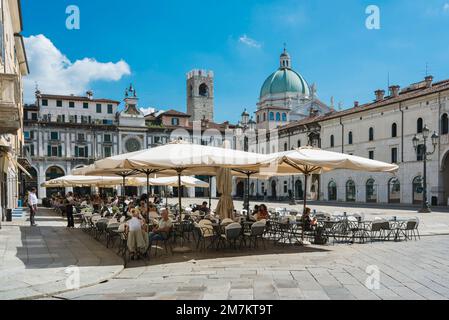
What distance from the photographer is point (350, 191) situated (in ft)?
149

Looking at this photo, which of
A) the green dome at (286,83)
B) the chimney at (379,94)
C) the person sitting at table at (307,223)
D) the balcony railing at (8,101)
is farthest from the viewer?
the green dome at (286,83)

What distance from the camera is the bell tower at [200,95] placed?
86169 millimetres

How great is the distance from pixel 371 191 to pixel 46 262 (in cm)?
3829

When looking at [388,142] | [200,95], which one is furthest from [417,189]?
[200,95]

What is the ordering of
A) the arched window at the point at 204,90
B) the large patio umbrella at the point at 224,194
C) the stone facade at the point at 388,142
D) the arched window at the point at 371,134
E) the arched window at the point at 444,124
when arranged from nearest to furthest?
the large patio umbrella at the point at 224,194
the arched window at the point at 444,124
the stone facade at the point at 388,142
the arched window at the point at 371,134
the arched window at the point at 204,90

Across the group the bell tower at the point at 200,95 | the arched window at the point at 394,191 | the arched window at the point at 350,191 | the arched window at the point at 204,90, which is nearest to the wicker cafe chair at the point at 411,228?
the arched window at the point at 394,191

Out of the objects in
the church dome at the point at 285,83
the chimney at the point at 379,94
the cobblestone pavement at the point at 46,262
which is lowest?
the cobblestone pavement at the point at 46,262

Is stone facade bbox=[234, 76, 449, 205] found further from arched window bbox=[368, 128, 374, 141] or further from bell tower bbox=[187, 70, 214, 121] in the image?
bell tower bbox=[187, 70, 214, 121]

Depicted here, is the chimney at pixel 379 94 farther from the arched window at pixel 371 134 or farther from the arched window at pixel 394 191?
the arched window at pixel 394 191

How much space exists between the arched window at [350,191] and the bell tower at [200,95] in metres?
45.2

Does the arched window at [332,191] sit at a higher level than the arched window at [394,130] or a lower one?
lower

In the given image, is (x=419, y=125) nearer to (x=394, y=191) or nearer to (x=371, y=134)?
(x=371, y=134)

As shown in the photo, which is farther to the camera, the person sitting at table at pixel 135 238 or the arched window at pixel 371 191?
the arched window at pixel 371 191
